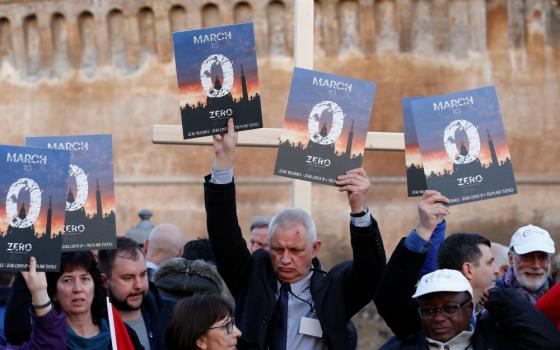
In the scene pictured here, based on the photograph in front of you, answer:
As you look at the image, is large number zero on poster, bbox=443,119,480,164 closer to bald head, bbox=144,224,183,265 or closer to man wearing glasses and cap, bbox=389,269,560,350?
man wearing glasses and cap, bbox=389,269,560,350

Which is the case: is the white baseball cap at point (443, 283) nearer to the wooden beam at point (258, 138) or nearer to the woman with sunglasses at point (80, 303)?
the woman with sunglasses at point (80, 303)

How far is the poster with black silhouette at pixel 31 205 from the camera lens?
5008mm

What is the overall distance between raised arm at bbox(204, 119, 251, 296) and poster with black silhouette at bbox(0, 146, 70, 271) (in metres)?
0.65

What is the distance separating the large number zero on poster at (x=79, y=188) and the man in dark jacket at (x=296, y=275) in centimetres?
47

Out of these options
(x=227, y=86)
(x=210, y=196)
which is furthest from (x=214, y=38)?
(x=210, y=196)

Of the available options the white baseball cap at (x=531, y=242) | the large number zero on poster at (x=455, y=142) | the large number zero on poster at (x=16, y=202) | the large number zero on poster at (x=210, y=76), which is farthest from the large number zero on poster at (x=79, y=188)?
the white baseball cap at (x=531, y=242)

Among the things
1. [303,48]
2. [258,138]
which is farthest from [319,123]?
[303,48]

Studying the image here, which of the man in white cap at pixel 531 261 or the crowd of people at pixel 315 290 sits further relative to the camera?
the man in white cap at pixel 531 261

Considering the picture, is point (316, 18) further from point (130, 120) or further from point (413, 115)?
point (413, 115)

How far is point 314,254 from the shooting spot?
552cm

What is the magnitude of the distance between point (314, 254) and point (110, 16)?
1066 cm

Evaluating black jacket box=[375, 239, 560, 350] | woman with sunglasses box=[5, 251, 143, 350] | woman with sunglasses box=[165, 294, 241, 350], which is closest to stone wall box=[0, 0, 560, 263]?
black jacket box=[375, 239, 560, 350]

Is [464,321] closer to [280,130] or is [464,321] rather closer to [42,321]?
[42,321]

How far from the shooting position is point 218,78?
5.59 m
